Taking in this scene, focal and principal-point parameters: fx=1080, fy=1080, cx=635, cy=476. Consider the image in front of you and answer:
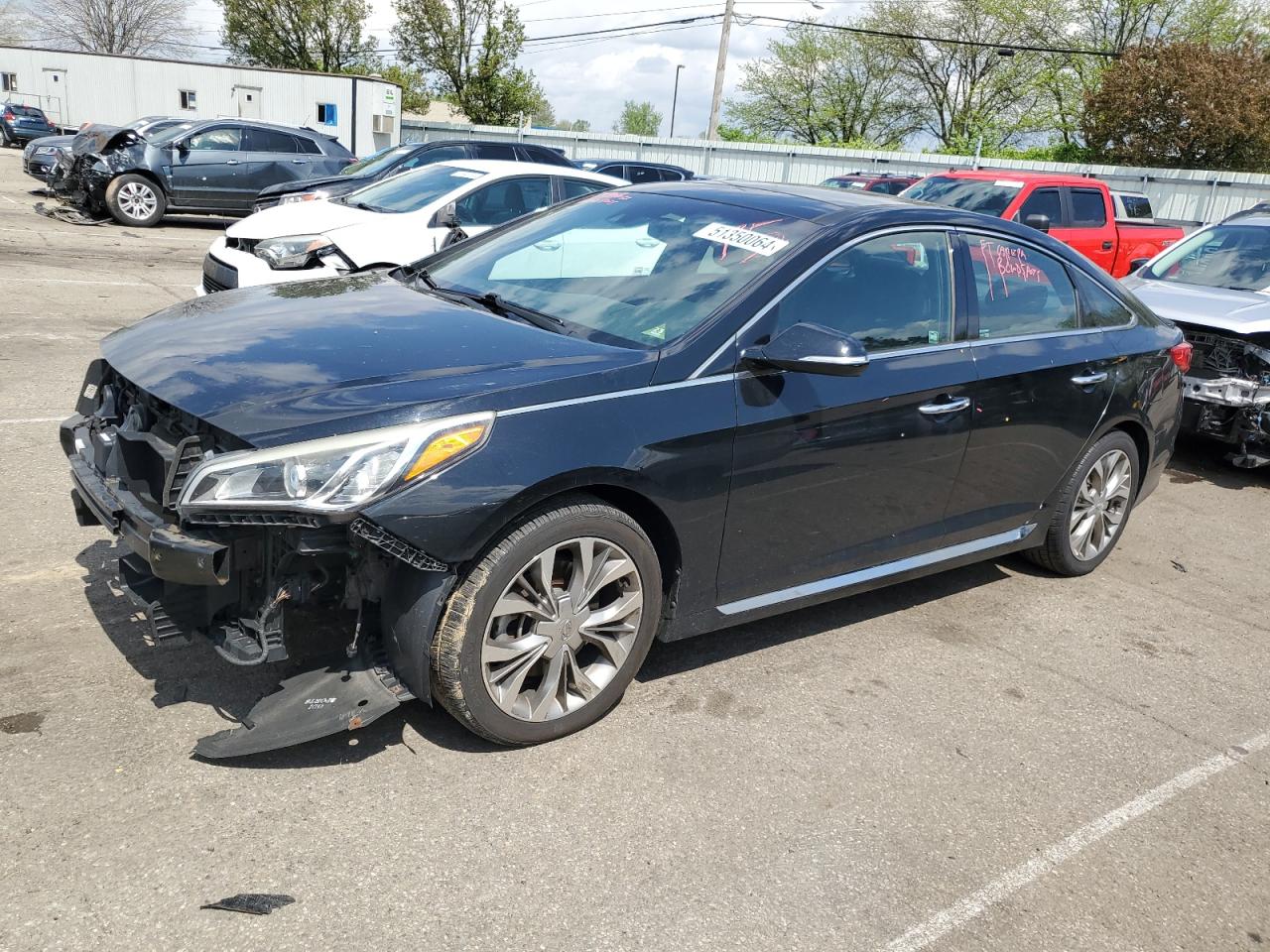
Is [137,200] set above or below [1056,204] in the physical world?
below

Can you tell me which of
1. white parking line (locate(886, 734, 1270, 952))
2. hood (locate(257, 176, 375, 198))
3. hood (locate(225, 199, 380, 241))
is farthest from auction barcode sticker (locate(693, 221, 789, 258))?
hood (locate(257, 176, 375, 198))

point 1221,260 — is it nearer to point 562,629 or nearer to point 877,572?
point 877,572

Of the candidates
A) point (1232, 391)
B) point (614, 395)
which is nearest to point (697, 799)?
point (614, 395)

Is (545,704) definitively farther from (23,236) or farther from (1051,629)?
(23,236)

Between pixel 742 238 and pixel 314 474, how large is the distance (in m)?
1.92

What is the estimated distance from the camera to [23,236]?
1405cm

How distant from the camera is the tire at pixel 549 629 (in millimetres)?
3125

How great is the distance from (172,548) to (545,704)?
46.8 inches

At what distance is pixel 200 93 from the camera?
113ft

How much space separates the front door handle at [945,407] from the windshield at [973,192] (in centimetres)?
977

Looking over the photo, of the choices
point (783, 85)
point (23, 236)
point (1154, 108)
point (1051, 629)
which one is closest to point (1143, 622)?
point (1051, 629)

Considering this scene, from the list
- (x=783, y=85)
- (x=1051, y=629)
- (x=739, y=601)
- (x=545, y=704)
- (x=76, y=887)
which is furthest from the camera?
(x=783, y=85)

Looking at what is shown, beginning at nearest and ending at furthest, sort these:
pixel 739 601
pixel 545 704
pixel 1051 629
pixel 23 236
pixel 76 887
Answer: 1. pixel 76 887
2. pixel 545 704
3. pixel 739 601
4. pixel 1051 629
5. pixel 23 236

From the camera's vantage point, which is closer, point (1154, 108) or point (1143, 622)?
point (1143, 622)
